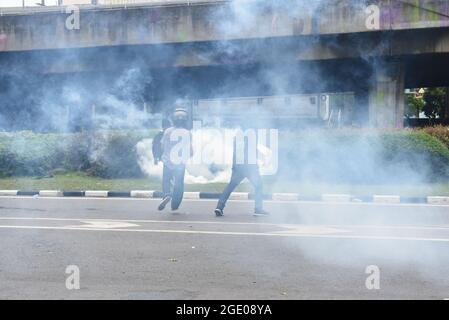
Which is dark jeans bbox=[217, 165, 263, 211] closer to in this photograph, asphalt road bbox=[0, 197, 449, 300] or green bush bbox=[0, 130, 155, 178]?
asphalt road bbox=[0, 197, 449, 300]

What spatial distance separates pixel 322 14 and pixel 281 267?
1501 cm

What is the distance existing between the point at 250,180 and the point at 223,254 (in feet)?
13.0

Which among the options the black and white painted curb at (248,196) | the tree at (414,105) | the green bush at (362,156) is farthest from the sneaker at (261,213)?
the tree at (414,105)

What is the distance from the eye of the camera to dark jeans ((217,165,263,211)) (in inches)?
459

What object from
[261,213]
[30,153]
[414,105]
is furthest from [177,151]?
[414,105]

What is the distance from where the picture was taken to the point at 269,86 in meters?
20.5

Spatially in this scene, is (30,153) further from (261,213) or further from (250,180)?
(261,213)

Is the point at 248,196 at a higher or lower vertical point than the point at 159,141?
lower

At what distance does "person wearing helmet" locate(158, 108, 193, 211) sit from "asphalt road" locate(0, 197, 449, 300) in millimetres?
326

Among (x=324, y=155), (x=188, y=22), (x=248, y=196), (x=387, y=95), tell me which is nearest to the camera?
(x=248, y=196)

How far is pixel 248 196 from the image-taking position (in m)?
15.2

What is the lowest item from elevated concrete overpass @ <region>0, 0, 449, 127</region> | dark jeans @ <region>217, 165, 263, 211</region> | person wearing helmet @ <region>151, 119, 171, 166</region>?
dark jeans @ <region>217, 165, 263, 211</region>

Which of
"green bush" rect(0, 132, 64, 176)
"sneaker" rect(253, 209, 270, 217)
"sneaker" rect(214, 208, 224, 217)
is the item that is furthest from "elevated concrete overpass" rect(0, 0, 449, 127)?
"sneaker" rect(214, 208, 224, 217)

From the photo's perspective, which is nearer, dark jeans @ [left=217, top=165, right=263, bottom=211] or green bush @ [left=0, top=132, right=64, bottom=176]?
dark jeans @ [left=217, top=165, right=263, bottom=211]
